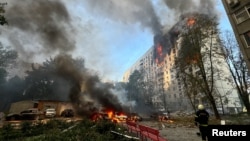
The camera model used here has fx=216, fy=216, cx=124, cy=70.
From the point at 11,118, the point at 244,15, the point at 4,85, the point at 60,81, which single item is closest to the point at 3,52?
the point at 4,85

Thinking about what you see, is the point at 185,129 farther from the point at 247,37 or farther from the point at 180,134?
the point at 247,37

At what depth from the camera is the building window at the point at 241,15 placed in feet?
78.1

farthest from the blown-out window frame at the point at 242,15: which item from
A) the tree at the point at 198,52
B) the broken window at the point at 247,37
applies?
the tree at the point at 198,52

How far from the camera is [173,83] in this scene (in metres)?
86.1

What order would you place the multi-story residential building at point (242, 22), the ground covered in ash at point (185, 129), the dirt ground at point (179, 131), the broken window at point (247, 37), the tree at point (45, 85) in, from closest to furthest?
the dirt ground at point (179, 131)
the ground covered in ash at point (185, 129)
the broken window at point (247, 37)
the multi-story residential building at point (242, 22)
the tree at point (45, 85)

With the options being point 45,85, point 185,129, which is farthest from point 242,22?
point 45,85

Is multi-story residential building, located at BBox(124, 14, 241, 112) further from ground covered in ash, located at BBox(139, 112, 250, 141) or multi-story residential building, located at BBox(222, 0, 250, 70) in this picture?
multi-story residential building, located at BBox(222, 0, 250, 70)

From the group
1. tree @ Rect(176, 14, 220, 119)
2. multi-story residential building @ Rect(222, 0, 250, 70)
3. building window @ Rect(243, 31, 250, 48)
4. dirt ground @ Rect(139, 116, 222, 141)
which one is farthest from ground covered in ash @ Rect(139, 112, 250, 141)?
building window @ Rect(243, 31, 250, 48)

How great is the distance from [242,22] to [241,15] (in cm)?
93

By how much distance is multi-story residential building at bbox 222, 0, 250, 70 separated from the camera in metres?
23.5

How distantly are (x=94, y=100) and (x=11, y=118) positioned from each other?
61.7 feet

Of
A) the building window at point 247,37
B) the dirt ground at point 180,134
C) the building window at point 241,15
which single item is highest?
the building window at point 241,15

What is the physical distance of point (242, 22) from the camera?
24203mm

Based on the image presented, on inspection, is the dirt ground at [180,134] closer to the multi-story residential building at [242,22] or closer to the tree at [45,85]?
the multi-story residential building at [242,22]
